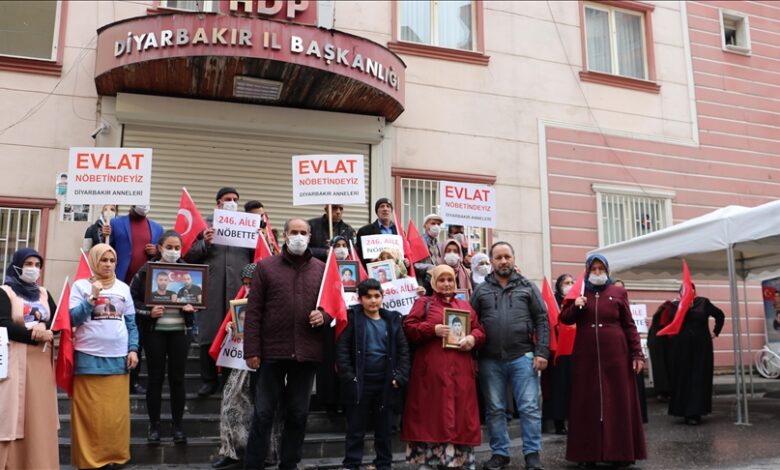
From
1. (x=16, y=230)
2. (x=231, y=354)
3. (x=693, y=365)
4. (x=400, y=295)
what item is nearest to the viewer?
(x=231, y=354)

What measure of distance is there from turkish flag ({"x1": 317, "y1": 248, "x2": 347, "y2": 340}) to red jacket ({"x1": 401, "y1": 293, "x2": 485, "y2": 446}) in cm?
69

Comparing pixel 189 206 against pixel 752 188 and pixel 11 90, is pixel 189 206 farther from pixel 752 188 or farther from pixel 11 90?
pixel 752 188

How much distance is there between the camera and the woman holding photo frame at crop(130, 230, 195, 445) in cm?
609

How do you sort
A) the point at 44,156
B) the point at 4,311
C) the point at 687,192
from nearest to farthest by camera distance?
the point at 4,311, the point at 44,156, the point at 687,192

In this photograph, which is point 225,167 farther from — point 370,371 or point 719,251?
point 719,251

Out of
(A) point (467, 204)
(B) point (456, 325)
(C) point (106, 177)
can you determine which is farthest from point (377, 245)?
(C) point (106, 177)

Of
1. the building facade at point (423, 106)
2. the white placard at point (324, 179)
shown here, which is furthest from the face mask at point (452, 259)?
the building facade at point (423, 106)

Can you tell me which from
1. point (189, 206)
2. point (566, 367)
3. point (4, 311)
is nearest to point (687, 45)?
point (566, 367)

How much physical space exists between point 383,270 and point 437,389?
153 centimetres

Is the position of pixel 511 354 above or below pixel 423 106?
below

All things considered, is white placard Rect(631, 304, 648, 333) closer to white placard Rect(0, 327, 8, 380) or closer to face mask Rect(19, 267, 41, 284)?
face mask Rect(19, 267, 41, 284)

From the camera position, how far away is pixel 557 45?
13102mm

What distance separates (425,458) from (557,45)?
967cm

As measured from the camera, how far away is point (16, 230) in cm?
960
